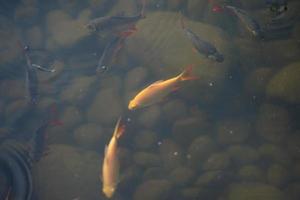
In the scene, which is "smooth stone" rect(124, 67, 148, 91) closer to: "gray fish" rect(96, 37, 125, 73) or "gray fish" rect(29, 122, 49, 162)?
"gray fish" rect(96, 37, 125, 73)

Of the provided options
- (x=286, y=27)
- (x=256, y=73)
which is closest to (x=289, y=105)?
(x=256, y=73)

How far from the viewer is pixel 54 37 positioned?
10.1 metres

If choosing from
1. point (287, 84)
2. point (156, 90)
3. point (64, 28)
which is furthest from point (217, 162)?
point (64, 28)

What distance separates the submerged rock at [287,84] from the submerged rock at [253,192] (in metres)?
1.94

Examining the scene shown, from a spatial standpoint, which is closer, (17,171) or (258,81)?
(17,171)

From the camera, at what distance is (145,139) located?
26.2 feet

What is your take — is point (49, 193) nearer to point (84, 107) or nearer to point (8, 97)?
point (84, 107)

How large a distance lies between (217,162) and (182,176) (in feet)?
2.70

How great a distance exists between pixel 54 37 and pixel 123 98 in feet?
10.5

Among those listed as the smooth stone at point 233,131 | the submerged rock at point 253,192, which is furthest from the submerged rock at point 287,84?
the submerged rock at point 253,192

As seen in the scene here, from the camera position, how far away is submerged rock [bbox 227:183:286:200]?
659cm

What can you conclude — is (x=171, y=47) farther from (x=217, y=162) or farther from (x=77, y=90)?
(x=217, y=162)

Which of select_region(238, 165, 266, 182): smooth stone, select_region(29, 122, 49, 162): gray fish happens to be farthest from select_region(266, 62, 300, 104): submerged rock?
select_region(29, 122, 49, 162): gray fish

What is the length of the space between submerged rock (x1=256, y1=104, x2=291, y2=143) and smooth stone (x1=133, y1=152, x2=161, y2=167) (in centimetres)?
250
